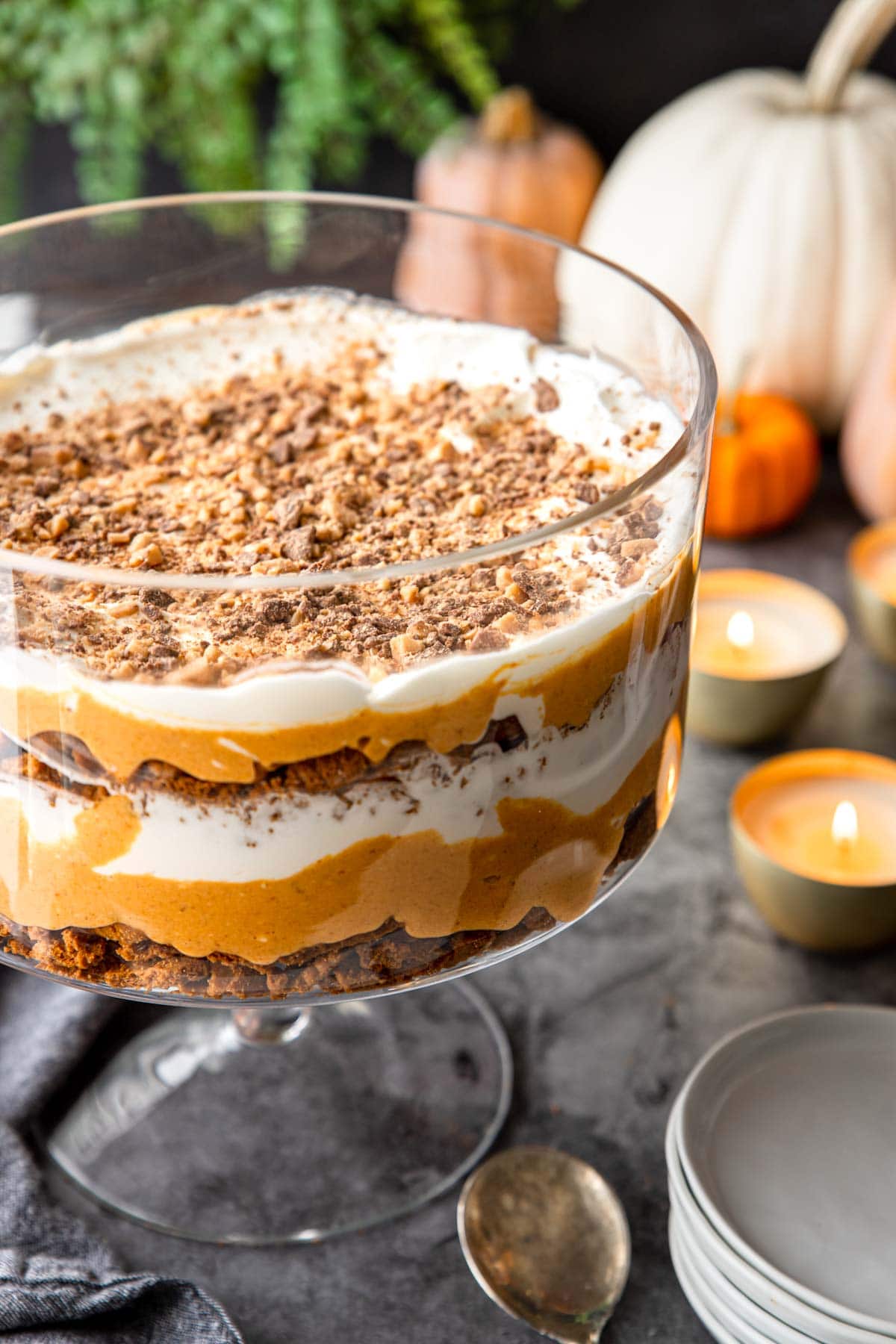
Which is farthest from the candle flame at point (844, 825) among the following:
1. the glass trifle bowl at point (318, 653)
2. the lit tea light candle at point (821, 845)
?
the glass trifle bowl at point (318, 653)

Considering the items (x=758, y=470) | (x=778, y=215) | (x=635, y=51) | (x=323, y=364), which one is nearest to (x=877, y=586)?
(x=758, y=470)

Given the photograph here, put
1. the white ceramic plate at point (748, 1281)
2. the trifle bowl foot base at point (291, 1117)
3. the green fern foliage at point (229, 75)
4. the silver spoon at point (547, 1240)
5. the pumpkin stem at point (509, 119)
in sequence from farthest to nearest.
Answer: the pumpkin stem at point (509, 119)
the green fern foliage at point (229, 75)
the trifle bowl foot base at point (291, 1117)
the silver spoon at point (547, 1240)
the white ceramic plate at point (748, 1281)

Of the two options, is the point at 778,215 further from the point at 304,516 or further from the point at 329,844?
the point at 329,844

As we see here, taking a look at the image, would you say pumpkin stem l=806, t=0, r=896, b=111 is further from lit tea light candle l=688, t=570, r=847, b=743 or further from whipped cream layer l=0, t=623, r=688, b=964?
whipped cream layer l=0, t=623, r=688, b=964

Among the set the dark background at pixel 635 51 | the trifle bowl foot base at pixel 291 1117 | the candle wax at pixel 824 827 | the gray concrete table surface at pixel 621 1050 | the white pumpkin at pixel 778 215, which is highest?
the dark background at pixel 635 51

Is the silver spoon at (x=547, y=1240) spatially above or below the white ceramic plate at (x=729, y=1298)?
below

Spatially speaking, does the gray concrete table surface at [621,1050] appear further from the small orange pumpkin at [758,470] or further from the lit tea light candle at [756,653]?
the small orange pumpkin at [758,470]

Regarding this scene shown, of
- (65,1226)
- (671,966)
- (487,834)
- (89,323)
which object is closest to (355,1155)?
(65,1226)

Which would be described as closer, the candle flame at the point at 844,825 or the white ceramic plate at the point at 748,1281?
the white ceramic plate at the point at 748,1281
